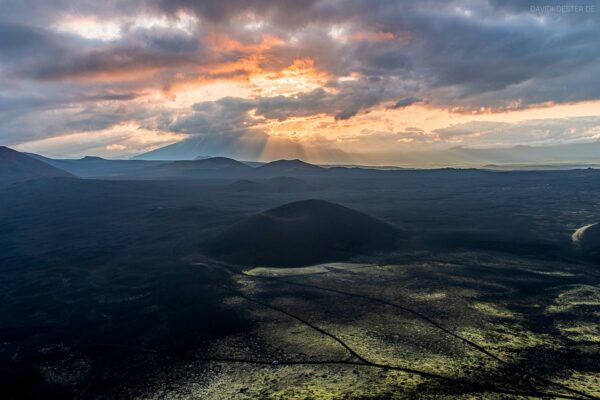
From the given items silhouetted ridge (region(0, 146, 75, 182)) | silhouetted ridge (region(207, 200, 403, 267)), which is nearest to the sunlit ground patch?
silhouetted ridge (region(207, 200, 403, 267))

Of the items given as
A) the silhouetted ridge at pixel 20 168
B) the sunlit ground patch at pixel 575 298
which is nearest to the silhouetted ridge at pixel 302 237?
the sunlit ground patch at pixel 575 298

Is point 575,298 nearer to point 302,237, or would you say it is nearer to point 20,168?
point 302,237

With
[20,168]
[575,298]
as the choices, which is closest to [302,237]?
[575,298]

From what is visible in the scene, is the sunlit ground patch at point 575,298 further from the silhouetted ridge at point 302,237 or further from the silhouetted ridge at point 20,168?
the silhouetted ridge at point 20,168

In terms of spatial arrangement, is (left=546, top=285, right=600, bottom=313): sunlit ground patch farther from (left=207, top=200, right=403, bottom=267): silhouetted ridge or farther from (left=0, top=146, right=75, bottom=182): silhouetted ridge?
(left=0, top=146, right=75, bottom=182): silhouetted ridge

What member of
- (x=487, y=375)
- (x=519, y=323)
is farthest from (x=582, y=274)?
(x=487, y=375)

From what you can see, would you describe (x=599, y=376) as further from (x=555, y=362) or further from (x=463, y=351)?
(x=463, y=351)
